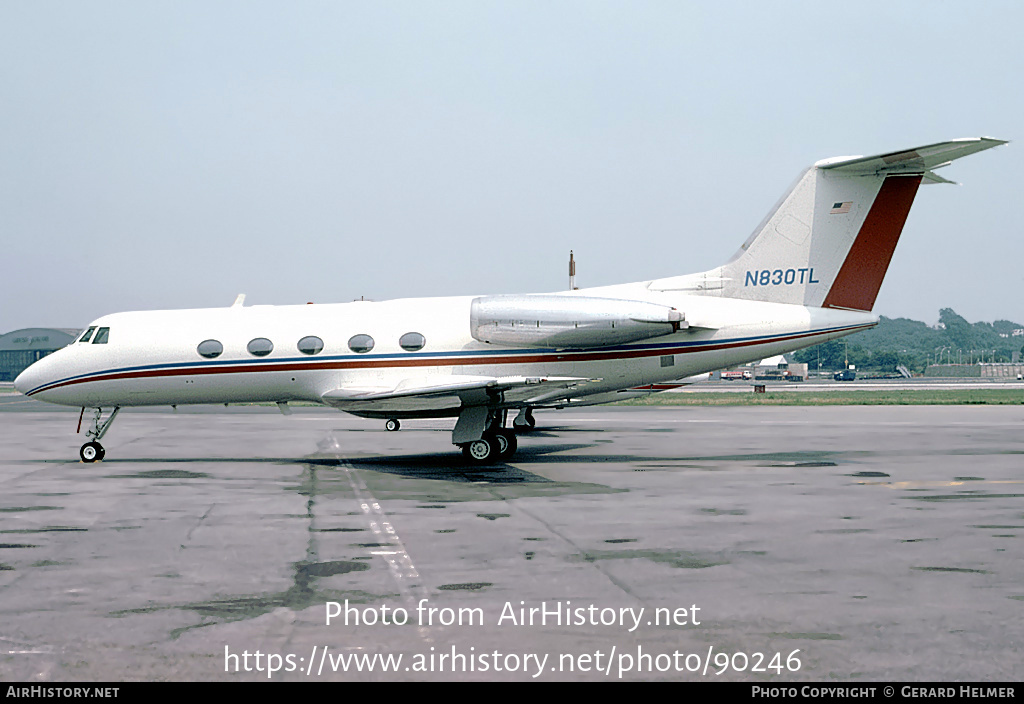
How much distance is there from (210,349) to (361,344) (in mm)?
3455

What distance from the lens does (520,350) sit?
19.3 meters

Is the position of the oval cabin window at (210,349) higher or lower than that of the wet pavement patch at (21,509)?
higher

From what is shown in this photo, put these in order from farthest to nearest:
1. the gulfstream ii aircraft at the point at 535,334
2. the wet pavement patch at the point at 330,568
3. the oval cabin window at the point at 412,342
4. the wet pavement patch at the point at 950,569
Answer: the oval cabin window at the point at 412,342, the gulfstream ii aircraft at the point at 535,334, the wet pavement patch at the point at 330,568, the wet pavement patch at the point at 950,569

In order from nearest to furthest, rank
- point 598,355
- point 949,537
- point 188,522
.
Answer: point 949,537 < point 188,522 < point 598,355

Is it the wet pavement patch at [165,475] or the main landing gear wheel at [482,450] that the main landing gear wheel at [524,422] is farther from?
the wet pavement patch at [165,475]

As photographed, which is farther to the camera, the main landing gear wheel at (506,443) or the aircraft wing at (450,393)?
the main landing gear wheel at (506,443)

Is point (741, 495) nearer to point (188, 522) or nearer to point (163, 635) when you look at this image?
point (188, 522)

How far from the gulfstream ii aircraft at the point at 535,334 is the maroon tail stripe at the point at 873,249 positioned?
0.09 ft

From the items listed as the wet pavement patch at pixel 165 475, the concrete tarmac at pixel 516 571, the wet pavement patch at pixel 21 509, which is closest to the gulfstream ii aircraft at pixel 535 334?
the concrete tarmac at pixel 516 571

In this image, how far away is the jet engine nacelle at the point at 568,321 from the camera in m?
18.4

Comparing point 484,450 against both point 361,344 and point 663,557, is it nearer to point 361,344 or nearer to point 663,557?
point 361,344

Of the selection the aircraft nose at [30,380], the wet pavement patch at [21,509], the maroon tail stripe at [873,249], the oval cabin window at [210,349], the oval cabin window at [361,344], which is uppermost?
the maroon tail stripe at [873,249]

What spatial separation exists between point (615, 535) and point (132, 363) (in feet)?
46.0

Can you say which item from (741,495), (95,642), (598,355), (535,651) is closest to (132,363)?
(598,355)
